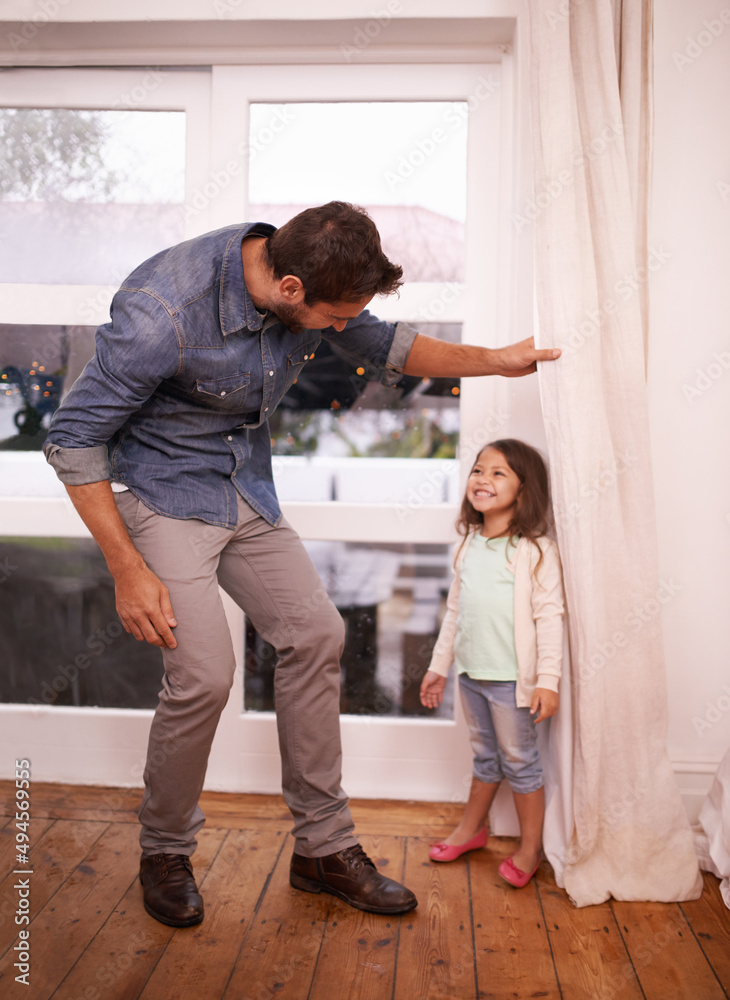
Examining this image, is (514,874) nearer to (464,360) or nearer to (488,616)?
(488,616)

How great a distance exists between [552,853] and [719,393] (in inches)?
44.4

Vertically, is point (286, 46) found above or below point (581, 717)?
above

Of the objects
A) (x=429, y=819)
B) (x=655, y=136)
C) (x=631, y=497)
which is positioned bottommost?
(x=429, y=819)

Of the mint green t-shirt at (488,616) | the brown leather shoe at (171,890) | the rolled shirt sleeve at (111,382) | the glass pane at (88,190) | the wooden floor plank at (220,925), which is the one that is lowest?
the wooden floor plank at (220,925)

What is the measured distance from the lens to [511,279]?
185 centimetres

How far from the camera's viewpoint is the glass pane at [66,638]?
7.01 ft

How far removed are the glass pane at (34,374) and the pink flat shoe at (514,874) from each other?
1.59 m

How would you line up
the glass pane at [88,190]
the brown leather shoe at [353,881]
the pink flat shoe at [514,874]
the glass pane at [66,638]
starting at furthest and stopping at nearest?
the glass pane at [66,638], the glass pane at [88,190], the pink flat shoe at [514,874], the brown leather shoe at [353,881]

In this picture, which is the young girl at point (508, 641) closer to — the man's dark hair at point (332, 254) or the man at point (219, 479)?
the man at point (219, 479)

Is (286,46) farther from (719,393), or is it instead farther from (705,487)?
(705,487)

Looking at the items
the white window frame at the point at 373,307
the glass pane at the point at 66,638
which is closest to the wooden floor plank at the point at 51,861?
the white window frame at the point at 373,307

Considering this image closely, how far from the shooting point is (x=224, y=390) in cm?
146

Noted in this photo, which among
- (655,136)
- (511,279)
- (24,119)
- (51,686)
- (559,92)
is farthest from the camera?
(51,686)

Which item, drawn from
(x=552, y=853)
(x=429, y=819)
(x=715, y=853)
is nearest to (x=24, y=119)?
(x=429, y=819)
